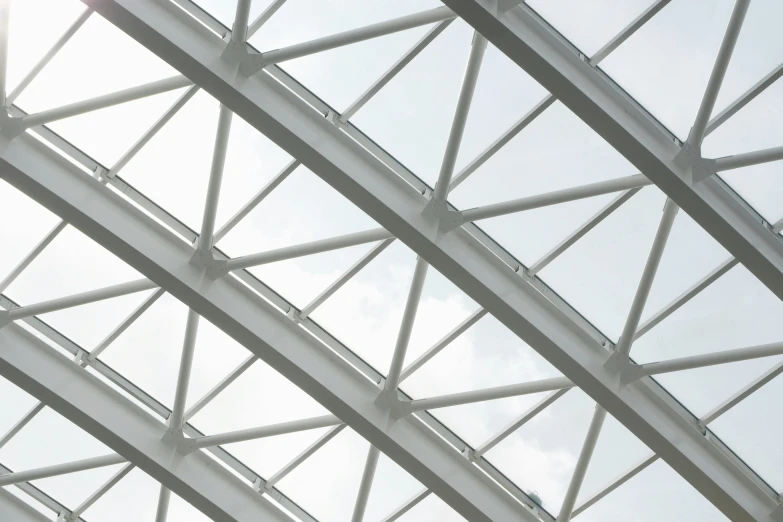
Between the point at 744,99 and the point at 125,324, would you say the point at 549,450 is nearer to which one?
the point at 744,99

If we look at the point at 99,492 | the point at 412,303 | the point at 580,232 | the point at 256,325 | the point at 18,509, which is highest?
the point at 580,232

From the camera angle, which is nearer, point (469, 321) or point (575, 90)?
point (575, 90)

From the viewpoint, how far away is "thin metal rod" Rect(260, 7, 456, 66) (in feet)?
46.6

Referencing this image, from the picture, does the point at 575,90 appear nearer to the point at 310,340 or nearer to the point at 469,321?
the point at 469,321


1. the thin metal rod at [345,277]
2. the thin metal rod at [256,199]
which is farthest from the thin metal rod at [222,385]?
the thin metal rod at [256,199]

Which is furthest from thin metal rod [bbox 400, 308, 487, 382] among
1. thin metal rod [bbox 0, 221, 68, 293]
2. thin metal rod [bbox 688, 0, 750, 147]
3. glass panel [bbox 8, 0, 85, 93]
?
glass panel [bbox 8, 0, 85, 93]

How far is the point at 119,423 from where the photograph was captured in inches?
767

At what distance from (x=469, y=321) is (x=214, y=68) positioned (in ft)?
22.4

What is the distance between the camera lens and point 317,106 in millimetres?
16000

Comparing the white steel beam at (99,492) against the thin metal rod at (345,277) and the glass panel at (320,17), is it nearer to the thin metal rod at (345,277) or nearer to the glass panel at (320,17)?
the thin metal rod at (345,277)

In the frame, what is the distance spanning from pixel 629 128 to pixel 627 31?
58.0 inches

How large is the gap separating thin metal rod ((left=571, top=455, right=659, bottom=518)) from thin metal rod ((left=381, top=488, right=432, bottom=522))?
3.18 m

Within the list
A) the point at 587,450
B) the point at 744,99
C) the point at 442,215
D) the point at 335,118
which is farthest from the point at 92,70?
the point at 587,450

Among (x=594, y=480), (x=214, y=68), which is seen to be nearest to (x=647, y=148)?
(x=214, y=68)
